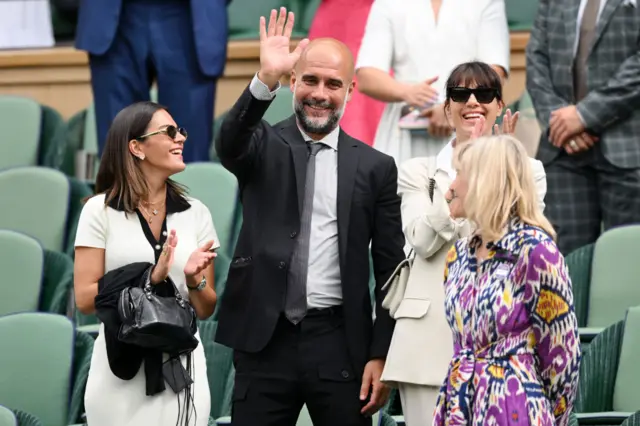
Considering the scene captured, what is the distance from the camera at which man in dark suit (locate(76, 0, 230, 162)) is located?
601 cm

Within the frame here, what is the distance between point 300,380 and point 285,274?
27 cm

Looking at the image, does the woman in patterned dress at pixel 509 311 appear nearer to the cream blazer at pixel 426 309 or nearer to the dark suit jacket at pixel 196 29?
the cream blazer at pixel 426 309

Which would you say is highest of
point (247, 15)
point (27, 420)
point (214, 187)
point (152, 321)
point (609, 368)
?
point (247, 15)

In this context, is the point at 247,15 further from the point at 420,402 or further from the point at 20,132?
the point at 420,402

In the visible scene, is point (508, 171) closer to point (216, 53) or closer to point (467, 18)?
point (467, 18)

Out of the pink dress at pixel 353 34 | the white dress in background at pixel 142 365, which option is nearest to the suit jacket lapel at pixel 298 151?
the white dress in background at pixel 142 365

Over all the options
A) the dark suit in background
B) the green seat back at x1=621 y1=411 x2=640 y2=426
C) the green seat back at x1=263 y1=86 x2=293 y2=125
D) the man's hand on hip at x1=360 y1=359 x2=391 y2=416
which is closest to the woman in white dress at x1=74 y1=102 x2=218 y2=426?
the dark suit in background

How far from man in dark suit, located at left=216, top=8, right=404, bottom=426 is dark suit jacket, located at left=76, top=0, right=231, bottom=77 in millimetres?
2215

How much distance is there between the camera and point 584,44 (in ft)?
17.3

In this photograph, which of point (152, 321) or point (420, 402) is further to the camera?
point (420, 402)

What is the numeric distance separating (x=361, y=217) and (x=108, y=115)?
253 centimetres

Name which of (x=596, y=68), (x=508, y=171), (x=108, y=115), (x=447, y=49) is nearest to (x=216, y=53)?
(x=108, y=115)

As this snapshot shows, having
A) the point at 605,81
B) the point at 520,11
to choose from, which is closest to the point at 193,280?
the point at 605,81

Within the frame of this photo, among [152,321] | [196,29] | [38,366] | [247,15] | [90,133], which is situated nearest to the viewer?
[152,321]
